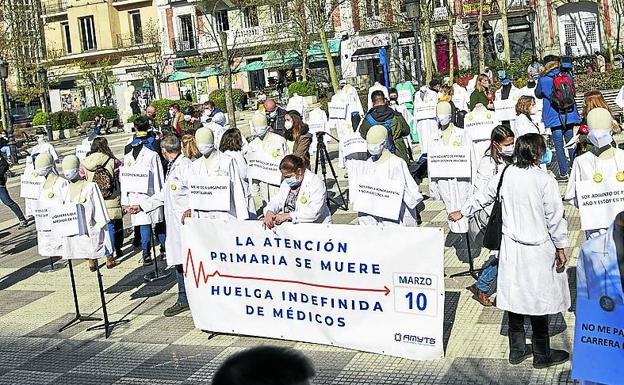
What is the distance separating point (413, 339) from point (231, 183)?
2646mm

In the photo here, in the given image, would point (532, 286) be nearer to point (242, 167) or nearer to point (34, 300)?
point (242, 167)

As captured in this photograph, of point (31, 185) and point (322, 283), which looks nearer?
point (322, 283)

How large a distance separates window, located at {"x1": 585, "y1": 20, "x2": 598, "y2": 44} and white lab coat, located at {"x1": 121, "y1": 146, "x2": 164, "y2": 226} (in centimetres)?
4052

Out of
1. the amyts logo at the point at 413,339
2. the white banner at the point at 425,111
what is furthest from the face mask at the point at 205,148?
the white banner at the point at 425,111

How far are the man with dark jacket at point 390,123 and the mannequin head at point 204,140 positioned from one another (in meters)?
3.69

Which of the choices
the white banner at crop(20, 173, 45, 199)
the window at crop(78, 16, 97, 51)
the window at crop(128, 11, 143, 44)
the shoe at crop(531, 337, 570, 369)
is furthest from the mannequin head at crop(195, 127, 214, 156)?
the window at crop(78, 16, 97, 51)

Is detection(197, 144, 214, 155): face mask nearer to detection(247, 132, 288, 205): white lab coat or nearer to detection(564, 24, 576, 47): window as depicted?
detection(247, 132, 288, 205): white lab coat

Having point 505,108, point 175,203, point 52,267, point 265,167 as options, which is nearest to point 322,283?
point 175,203

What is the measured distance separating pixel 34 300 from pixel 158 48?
171ft

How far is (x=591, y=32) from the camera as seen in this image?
47438 mm

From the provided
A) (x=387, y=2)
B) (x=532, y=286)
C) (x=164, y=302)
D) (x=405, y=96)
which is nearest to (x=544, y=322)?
(x=532, y=286)

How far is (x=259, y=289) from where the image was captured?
796 cm

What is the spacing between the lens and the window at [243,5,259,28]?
57062mm

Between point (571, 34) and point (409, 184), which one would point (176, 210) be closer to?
point (409, 184)
